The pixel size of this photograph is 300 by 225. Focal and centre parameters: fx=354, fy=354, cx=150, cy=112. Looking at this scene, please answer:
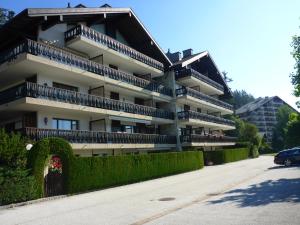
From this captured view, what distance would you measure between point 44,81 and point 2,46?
480 cm

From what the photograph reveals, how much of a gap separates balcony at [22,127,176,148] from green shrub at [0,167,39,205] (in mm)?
4814

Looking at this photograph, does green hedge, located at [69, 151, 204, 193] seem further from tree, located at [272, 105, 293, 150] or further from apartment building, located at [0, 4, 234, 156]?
tree, located at [272, 105, 293, 150]

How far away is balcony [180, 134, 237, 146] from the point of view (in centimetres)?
4106

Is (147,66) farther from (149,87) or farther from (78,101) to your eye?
(78,101)

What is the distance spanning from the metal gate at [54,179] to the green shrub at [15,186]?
147 cm

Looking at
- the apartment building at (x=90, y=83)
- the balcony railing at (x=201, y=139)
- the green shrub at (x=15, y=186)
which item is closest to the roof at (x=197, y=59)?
the apartment building at (x=90, y=83)

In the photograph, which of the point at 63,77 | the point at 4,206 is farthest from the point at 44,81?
the point at 4,206

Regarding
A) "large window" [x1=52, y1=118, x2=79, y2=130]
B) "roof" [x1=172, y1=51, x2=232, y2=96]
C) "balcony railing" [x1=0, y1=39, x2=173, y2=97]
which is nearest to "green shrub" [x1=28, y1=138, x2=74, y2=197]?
"large window" [x1=52, y1=118, x2=79, y2=130]

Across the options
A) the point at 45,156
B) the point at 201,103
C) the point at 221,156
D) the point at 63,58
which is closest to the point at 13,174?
the point at 45,156

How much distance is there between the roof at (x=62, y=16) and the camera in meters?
24.1

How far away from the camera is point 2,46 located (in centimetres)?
2733

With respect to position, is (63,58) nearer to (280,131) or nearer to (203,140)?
(203,140)

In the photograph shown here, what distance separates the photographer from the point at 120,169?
2430cm

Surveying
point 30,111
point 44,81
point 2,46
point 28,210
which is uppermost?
point 2,46
